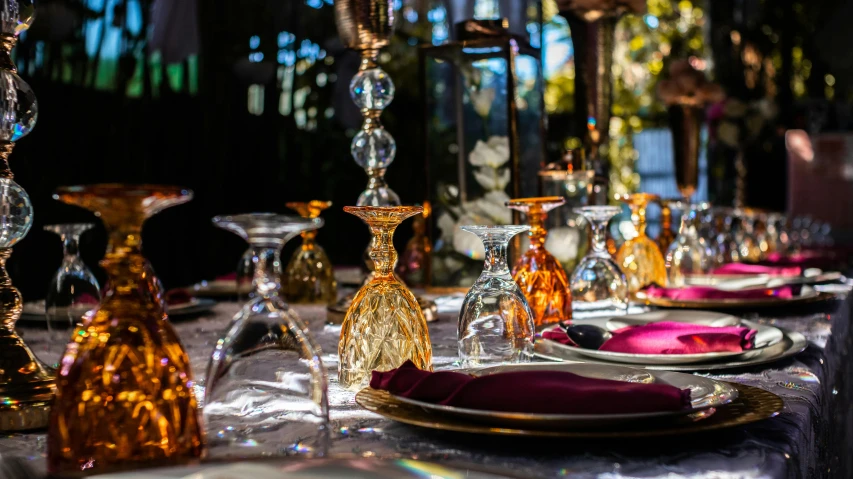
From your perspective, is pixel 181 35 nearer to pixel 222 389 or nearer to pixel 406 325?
pixel 406 325

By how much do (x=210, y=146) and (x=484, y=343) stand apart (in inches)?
98.1

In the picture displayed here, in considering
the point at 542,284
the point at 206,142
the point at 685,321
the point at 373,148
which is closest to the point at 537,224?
the point at 542,284

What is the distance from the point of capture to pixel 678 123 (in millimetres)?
2941

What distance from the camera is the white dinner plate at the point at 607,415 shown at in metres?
0.64

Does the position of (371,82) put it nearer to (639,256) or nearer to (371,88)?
(371,88)

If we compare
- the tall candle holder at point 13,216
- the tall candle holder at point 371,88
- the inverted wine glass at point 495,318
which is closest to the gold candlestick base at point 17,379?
the tall candle holder at point 13,216

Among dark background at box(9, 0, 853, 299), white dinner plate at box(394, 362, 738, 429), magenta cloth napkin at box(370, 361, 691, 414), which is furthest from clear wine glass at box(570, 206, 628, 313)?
dark background at box(9, 0, 853, 299)

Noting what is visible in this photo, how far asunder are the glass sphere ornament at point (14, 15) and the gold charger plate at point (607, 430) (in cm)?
50

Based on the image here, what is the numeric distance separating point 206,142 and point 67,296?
6.93ft

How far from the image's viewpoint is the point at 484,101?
1948 mm

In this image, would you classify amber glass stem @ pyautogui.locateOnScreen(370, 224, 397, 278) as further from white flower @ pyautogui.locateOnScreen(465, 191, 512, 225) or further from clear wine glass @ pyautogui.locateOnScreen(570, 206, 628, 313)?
white flower @ pyautogui.locateOnScreen(465, 191, 512, 225)

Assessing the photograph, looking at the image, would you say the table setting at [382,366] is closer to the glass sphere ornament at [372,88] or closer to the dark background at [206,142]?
the glass sphere ornament at [372,88]

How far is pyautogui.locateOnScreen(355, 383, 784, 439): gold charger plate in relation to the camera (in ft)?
2.11

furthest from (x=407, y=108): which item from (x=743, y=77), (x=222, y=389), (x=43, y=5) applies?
(x=743, y=77)
